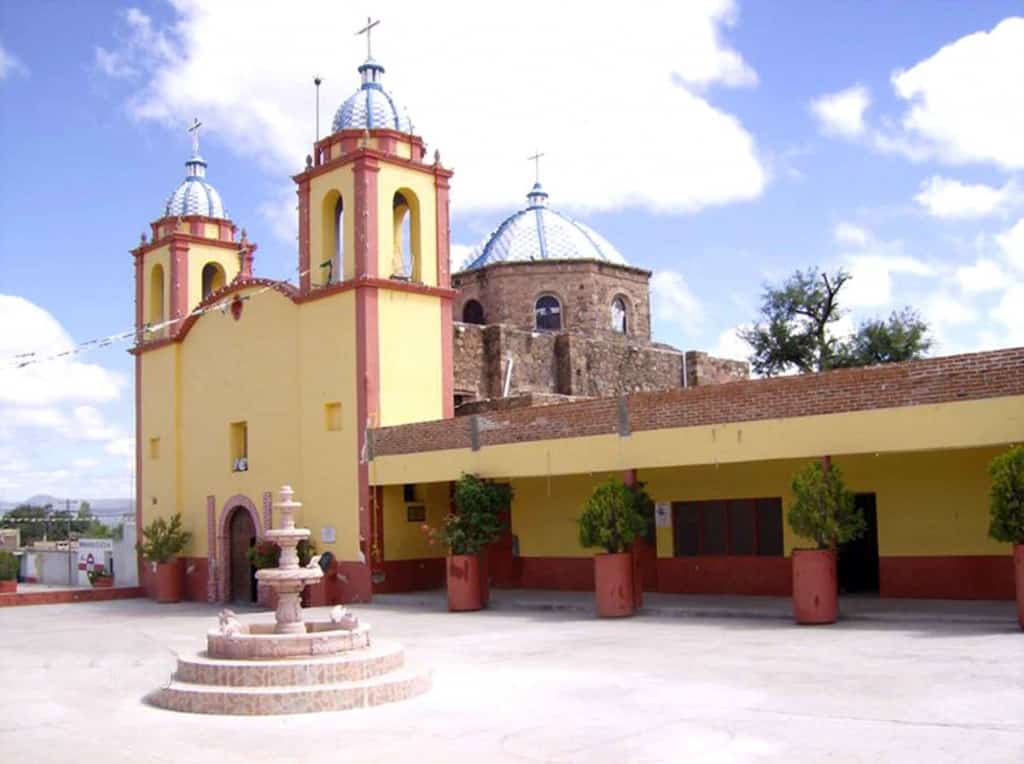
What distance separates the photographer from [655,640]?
14719mm

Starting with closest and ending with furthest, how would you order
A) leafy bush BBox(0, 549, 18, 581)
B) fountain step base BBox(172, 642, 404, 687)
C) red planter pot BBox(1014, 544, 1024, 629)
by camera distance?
fountain step base BBox(172, 642, 404, 687) < red planter pot BBox(1014, 544, 1024, 629) < leafy bush BBox(0, 549, 18, 581)

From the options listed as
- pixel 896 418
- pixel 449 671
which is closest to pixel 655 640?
pixel 449 671

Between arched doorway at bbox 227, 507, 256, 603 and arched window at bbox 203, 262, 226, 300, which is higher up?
arched window at bbox 203, 262, 226, 300

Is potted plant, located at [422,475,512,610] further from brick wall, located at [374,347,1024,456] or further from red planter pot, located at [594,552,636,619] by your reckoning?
red planter pot, located at [594,552,636,619]

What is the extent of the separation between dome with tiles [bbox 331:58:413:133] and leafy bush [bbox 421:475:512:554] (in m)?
8.53

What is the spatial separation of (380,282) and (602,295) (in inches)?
407

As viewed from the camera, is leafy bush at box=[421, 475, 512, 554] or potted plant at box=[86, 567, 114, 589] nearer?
leafy bush at box=[421, 475, 512, 554]

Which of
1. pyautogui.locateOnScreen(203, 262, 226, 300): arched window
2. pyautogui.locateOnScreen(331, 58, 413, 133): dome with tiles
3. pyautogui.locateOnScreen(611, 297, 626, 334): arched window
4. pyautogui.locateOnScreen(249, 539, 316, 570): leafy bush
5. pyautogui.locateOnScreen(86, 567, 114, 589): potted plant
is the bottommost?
pyautogui.locateOnScreen(86, 567, 114, 589): potted plant

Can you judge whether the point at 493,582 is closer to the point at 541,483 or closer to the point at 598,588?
the point at 541,483

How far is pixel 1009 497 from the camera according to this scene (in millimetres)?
13742

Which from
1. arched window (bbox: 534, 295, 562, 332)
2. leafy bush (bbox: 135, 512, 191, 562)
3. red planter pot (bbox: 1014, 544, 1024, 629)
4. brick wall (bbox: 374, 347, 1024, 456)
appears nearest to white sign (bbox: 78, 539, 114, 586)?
leafy bush (bbox: 135, 512, 191, 562)

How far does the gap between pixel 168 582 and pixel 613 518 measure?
45.6ft

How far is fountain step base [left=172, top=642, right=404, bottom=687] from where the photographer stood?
36.2ft

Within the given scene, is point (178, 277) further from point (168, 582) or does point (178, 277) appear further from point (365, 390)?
point (365, 390)
